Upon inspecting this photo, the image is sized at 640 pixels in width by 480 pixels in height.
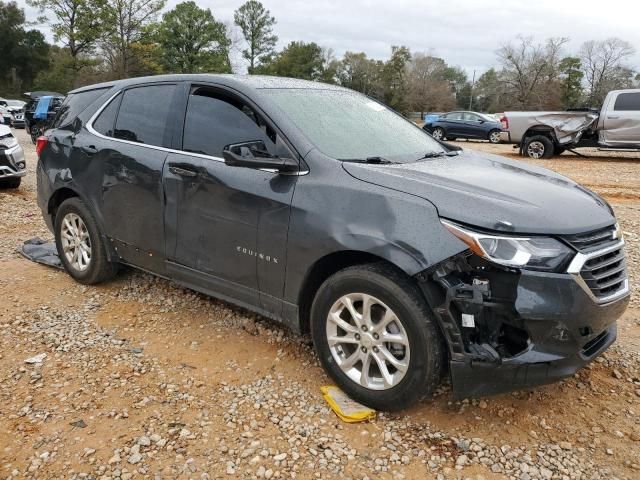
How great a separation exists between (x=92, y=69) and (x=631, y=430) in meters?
47.5

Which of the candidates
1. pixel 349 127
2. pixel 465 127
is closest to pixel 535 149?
pixel 465 127

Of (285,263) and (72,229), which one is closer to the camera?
(285,263)

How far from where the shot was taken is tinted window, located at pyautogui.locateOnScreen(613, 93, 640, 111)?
13570mm

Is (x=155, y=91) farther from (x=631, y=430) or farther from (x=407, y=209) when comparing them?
(x=631, y=430)

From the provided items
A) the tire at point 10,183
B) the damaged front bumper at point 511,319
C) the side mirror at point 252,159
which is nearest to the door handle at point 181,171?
the side mirror at point 252,159

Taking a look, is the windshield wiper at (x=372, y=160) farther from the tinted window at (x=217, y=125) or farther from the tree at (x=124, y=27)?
the tree at (x=124, y=27)

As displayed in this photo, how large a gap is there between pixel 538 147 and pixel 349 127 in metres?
12.9

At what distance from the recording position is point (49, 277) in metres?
4.84

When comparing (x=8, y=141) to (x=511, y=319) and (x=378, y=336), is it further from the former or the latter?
(x=511, y=319)

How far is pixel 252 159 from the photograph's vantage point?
2.96 m

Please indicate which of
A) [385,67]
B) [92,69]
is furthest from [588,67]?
[92,69]

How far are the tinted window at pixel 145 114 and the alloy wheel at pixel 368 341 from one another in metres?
1.89

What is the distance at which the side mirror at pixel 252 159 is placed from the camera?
2.97 metres

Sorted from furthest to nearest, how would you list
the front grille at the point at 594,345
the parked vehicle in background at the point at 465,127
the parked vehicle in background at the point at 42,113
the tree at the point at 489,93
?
1. the tree at the point at 489,93
2. the parked vehicle in background at the point at 465,127
3. the parked vehicle in background at the point at 42,113
4. the front grille at the point at 594,345
